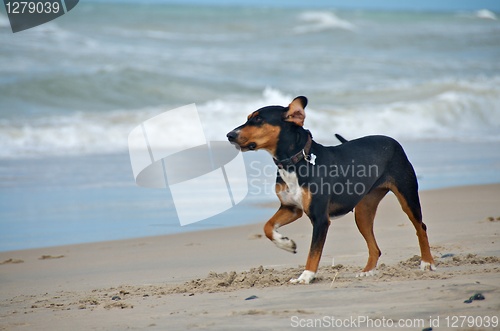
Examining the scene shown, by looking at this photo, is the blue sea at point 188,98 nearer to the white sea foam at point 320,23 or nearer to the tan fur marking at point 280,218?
the white sea foam at point 320,23

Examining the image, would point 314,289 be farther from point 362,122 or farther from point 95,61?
point 95,61

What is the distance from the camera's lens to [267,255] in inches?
296

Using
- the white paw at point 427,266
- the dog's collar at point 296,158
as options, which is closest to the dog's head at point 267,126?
the dog's collar at point 296,158

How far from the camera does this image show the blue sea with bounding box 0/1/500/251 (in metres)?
10.1

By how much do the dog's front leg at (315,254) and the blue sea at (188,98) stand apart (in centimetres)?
315

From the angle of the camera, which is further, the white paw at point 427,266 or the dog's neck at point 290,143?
the white paw at point 427,266

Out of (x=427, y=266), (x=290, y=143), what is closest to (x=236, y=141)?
(x=290, y=143)

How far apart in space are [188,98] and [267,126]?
1570cm

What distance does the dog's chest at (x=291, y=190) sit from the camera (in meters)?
5.93

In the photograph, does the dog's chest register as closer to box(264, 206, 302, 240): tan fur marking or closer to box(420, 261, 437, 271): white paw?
box(264, 206, 302, 240): tan fur marking

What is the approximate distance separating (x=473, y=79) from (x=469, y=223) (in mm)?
17655

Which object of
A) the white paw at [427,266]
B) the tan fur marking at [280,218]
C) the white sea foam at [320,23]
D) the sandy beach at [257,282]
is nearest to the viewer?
the sandy beach at [257,282]

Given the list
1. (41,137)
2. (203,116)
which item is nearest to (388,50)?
(203,116)

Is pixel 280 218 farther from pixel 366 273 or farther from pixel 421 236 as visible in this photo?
pixel 421 236
